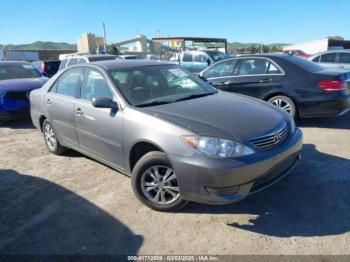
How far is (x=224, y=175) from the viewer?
2998 millimetres

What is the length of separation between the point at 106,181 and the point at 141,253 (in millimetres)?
1705

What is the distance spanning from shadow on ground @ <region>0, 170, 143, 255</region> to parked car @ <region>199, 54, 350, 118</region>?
4.47m

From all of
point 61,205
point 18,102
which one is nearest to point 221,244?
point 61,205

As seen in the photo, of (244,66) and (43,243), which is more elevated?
(244,66)

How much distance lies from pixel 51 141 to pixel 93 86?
6.05 feet

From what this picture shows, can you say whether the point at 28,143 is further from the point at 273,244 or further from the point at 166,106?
the point at 273,244

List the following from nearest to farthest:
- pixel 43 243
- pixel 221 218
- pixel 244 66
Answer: pixel 43 243, pixel 221 218, pixel 244 66

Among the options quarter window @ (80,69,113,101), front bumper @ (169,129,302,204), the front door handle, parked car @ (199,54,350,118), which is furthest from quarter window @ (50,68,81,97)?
parked car @ (199,54,350,118)

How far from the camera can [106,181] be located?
447 cm

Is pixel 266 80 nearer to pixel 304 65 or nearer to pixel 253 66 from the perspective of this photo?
pixel 253 66

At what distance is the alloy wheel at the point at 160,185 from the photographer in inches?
136

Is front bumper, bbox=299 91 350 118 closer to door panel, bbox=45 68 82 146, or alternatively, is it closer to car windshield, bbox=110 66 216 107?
car windshield, bbox=110 66 216 107

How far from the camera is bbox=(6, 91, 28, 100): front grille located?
8.00 meters

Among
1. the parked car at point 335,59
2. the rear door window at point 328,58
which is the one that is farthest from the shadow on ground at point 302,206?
the rear door window at point 328,58
